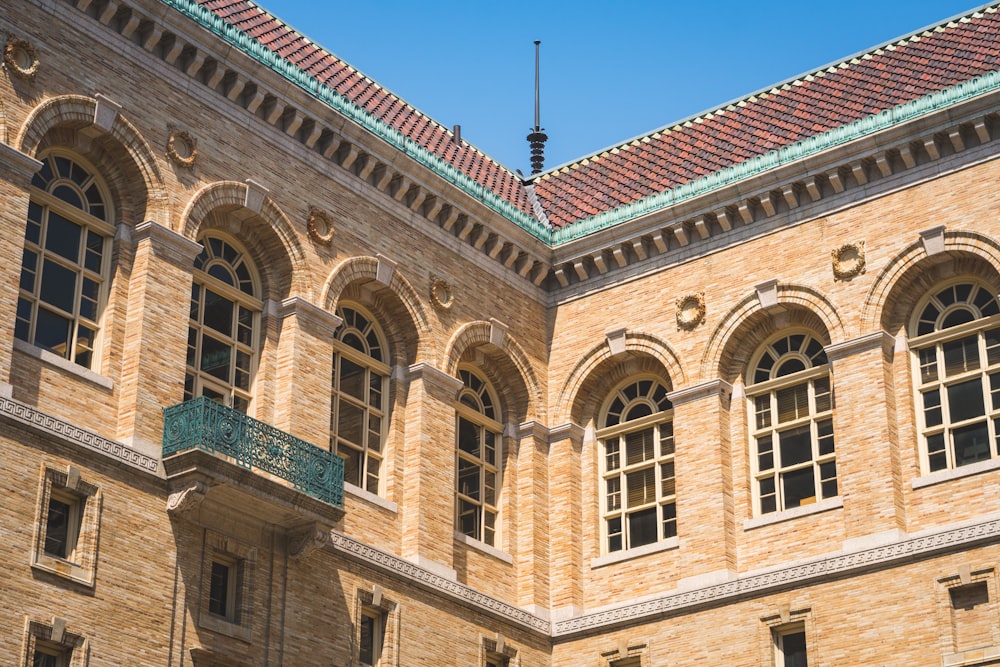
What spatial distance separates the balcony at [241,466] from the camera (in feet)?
93.1

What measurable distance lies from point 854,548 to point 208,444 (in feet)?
A: 39.1

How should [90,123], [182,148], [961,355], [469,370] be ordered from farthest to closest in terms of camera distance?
[469,370], [961,355], [182,148], [90,123]

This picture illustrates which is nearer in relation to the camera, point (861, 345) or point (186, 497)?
point (186, 497)

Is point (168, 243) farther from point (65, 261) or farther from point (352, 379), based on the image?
point (352, 379)

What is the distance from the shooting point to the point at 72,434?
27406mm

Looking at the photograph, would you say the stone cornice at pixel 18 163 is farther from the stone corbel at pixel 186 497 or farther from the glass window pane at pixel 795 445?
the glass window pane at pixel 795 445

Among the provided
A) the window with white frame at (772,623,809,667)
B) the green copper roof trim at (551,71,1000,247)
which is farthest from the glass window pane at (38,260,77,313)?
the window with white frame at (772,623,809,667)

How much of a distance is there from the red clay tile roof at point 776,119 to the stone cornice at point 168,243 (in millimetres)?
11307

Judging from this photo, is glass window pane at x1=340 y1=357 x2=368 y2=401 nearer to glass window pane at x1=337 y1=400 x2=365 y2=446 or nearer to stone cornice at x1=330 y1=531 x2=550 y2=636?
glass window pane at x1=337 y1=400 x2=365 y2=446

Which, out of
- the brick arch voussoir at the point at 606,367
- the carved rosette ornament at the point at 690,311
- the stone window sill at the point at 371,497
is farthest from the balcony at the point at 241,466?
the carved rosette ornament at the point at 690,311

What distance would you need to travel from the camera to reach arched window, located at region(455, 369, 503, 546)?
35812 millimetres

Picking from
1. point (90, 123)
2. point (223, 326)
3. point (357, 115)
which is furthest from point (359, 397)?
point (90, 123)

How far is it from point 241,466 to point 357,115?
8747 mm

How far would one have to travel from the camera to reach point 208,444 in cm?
2852
